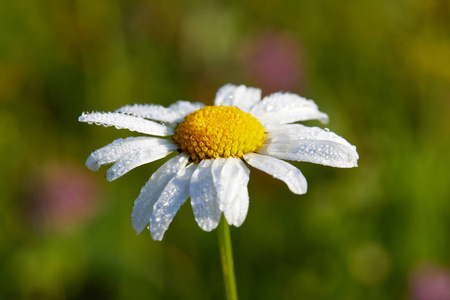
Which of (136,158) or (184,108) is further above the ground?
(184,108)

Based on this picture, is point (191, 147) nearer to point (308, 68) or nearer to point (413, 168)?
point (413, 168)

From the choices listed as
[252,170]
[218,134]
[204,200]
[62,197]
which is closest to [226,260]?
[204,200]

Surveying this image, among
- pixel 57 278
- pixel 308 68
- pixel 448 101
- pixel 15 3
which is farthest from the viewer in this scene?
pixel 15 3

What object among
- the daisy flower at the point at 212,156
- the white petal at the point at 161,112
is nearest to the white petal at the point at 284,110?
the daisy flower at the point at 212,156

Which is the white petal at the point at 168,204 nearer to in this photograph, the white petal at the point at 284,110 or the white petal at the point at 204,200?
the white petal at the point at 204,200

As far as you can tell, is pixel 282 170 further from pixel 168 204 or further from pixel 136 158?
pixel 136 158

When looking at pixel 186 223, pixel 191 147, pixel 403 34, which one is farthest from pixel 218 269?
pixel 403 34

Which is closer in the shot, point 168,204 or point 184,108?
point 168,204
